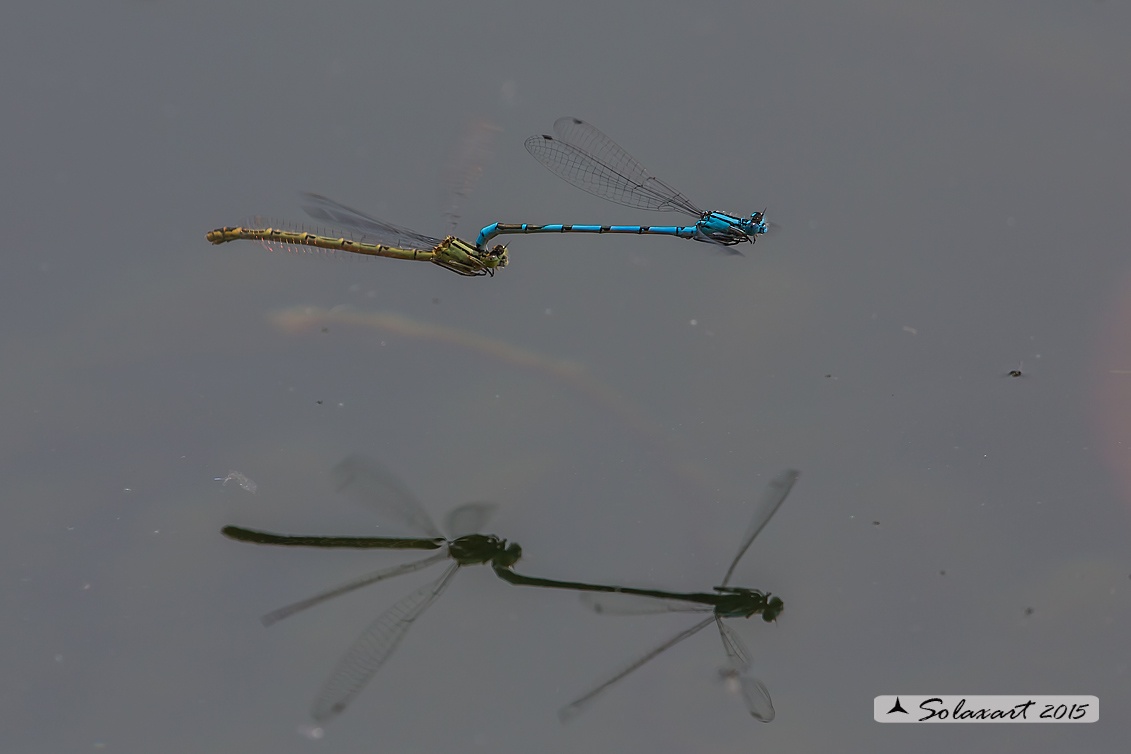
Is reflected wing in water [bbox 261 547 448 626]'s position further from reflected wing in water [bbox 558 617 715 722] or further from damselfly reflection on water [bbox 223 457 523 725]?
reflected wing in water [bbox 558 617 715 722]

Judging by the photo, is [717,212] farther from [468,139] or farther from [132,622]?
[132,622]

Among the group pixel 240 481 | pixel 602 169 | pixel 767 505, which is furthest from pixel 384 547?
pixel 602 169

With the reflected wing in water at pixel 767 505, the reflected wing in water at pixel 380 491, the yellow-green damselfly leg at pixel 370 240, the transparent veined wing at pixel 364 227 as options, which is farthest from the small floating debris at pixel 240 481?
the reflected wing in water at pixel 767 505

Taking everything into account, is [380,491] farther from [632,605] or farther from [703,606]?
[703,606]

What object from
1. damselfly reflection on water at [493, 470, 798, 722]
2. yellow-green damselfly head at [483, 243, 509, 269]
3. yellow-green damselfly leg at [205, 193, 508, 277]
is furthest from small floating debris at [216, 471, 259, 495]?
yellow-green damselfly head at [483, 243, 509, 269]

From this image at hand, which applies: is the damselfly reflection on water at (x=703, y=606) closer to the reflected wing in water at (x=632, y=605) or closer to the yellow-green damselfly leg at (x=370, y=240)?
the reflected wing in water at (x=632, y=605)

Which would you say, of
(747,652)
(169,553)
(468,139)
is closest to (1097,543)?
(747,652)
